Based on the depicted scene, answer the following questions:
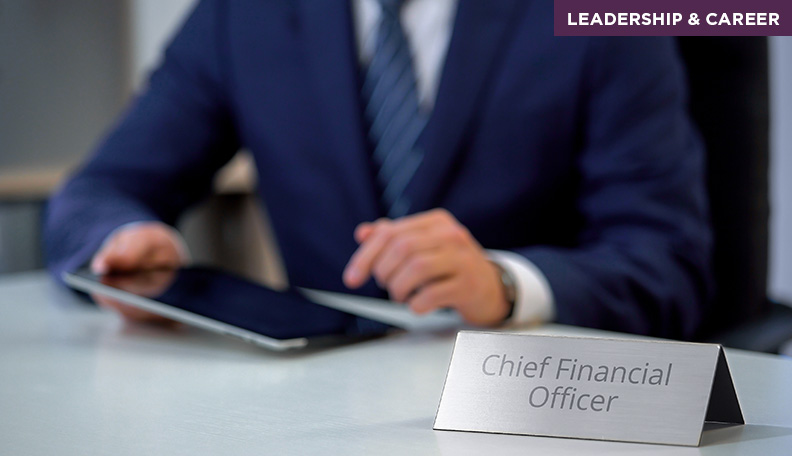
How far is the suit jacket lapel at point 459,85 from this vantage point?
103 centimetres

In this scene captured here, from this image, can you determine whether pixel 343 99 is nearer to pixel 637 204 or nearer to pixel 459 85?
pixel 459 85

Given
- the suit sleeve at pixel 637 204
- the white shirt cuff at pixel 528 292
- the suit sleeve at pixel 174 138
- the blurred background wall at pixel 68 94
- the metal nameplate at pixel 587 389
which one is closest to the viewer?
the metal nameplate at pixel 587 389

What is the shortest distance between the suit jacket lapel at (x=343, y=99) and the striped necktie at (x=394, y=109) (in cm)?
2

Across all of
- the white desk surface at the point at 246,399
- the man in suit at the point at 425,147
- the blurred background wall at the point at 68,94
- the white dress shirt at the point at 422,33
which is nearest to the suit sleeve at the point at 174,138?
the man in suit at the point at 425,147

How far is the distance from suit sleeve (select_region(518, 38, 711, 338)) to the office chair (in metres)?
0.03

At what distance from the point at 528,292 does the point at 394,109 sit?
1.30 feet

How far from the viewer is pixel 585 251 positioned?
3.00 ft

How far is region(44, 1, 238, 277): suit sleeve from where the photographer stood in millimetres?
1128

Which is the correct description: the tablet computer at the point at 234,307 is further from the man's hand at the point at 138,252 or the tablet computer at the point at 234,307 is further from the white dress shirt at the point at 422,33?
the white dress shirt at the point at 422,33

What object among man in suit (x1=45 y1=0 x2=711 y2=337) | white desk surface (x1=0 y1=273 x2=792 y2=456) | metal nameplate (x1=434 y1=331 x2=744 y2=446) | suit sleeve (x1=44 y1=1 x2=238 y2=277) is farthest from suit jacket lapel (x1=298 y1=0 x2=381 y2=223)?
metal nameplate (x1=434 y1=331 x2=744 y2=446)

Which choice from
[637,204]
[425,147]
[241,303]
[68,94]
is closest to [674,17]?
[637,204]

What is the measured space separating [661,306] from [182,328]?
1.56ft

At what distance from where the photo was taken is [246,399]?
1.63 feet

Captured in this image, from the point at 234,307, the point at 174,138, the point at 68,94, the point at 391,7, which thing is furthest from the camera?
the point at 68,94
